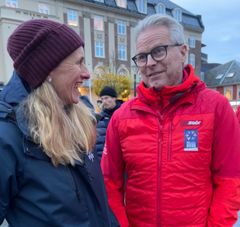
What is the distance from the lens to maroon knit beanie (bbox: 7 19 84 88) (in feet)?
4.50

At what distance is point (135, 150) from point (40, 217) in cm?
72

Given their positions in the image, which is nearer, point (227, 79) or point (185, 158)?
point (185, 158)

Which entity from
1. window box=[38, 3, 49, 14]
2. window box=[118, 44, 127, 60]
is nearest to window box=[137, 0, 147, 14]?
window box=[118, 44, 127, 60]

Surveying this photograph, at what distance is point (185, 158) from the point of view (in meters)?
1.68

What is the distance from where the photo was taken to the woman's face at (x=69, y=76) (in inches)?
56.7

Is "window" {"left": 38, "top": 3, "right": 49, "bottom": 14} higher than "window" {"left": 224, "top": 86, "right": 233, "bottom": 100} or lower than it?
higher

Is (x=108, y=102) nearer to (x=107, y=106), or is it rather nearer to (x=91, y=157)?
(x=107, y=106)

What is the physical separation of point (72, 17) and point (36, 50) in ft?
91.9

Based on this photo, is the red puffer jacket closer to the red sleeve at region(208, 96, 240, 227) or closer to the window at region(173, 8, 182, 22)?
the red sleeve at region(208, 96, 240, 227)

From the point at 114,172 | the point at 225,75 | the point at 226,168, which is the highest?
the point at 226,168

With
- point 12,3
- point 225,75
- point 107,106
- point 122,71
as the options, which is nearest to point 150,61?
point 107,106

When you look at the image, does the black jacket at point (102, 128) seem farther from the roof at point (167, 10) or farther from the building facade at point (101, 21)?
the roof at point (167, 10)

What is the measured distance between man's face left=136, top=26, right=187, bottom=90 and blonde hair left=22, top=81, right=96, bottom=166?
0.54m

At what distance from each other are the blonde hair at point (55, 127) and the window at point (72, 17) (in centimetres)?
2742
